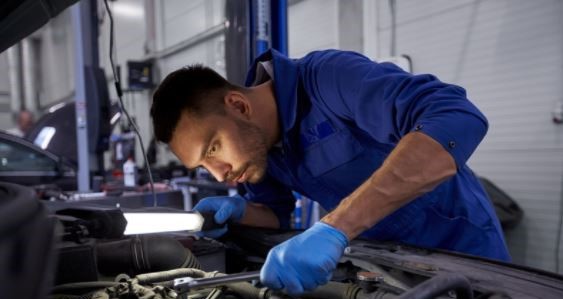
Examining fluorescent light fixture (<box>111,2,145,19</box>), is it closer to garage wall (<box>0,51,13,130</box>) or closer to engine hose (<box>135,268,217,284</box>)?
garage wall (<box>0,51,13,130</box>)

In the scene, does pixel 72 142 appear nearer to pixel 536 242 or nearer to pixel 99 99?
pixel 99 99

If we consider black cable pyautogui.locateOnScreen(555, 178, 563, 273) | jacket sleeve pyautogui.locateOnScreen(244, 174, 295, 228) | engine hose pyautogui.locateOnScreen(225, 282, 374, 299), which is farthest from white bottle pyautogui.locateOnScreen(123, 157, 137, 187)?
black cable pyautogui.locateOnScreen(555, 178, 563, 273)

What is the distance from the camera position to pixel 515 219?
122 inches

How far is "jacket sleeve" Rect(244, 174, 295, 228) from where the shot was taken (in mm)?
1556

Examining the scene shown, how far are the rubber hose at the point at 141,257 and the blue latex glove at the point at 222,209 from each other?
238mm

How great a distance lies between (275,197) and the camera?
61.7 inches

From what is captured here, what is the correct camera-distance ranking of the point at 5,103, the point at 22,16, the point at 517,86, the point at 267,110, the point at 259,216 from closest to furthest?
the point at 22,16 → the point at 267,110 → the point at 259,216 → the point at 517,86 → the point at 5,103

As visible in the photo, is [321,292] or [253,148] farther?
[253,148]

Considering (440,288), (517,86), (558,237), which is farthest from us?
(517,86)

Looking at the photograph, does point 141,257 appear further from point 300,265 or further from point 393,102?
point 393,102

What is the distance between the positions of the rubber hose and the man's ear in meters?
0.42

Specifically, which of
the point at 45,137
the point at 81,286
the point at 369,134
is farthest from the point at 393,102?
the point at 45,137

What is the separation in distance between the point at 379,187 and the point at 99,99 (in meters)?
2.98

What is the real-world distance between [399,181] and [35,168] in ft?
11.4
